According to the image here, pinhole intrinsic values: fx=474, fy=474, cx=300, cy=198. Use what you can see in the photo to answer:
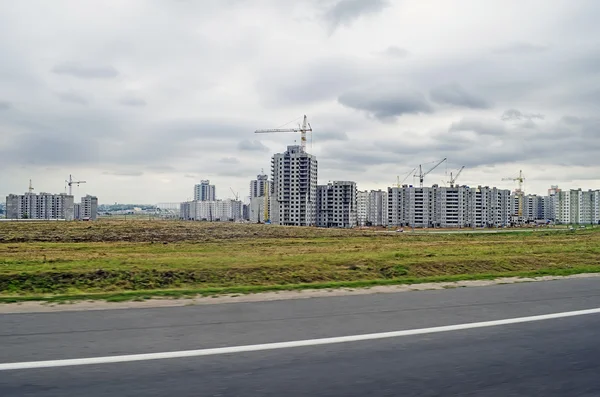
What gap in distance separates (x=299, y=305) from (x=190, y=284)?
6.94 m

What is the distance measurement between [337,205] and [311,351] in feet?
611

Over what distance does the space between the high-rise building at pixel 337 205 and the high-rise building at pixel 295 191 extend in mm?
3372

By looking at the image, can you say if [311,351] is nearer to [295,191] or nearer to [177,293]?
[177,293]

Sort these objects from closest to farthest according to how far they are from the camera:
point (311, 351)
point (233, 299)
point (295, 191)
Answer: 1. point (311, 351)
2. point (233, 299)
3. point (295, 191)

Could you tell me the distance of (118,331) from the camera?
7.95 m

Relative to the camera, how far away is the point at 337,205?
193 meters

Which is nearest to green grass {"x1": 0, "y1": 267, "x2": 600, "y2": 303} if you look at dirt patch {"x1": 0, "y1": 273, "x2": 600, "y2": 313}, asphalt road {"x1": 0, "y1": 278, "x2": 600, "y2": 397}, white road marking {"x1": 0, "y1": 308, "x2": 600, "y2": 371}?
dirt patch {"x1": 0, "y1": 273, "x2": 600, "y2": 313}

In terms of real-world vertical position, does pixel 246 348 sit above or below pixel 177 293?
above

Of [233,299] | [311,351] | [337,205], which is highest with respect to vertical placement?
[337,205]

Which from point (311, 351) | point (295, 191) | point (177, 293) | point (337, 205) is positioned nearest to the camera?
point (311, 351)

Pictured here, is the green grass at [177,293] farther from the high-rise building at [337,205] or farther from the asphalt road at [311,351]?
the high-rise building at [337,205]

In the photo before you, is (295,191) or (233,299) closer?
(233,299)

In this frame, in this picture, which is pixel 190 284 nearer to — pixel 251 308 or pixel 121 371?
pixel 251 308

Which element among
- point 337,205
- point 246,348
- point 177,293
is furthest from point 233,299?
point 337,205
